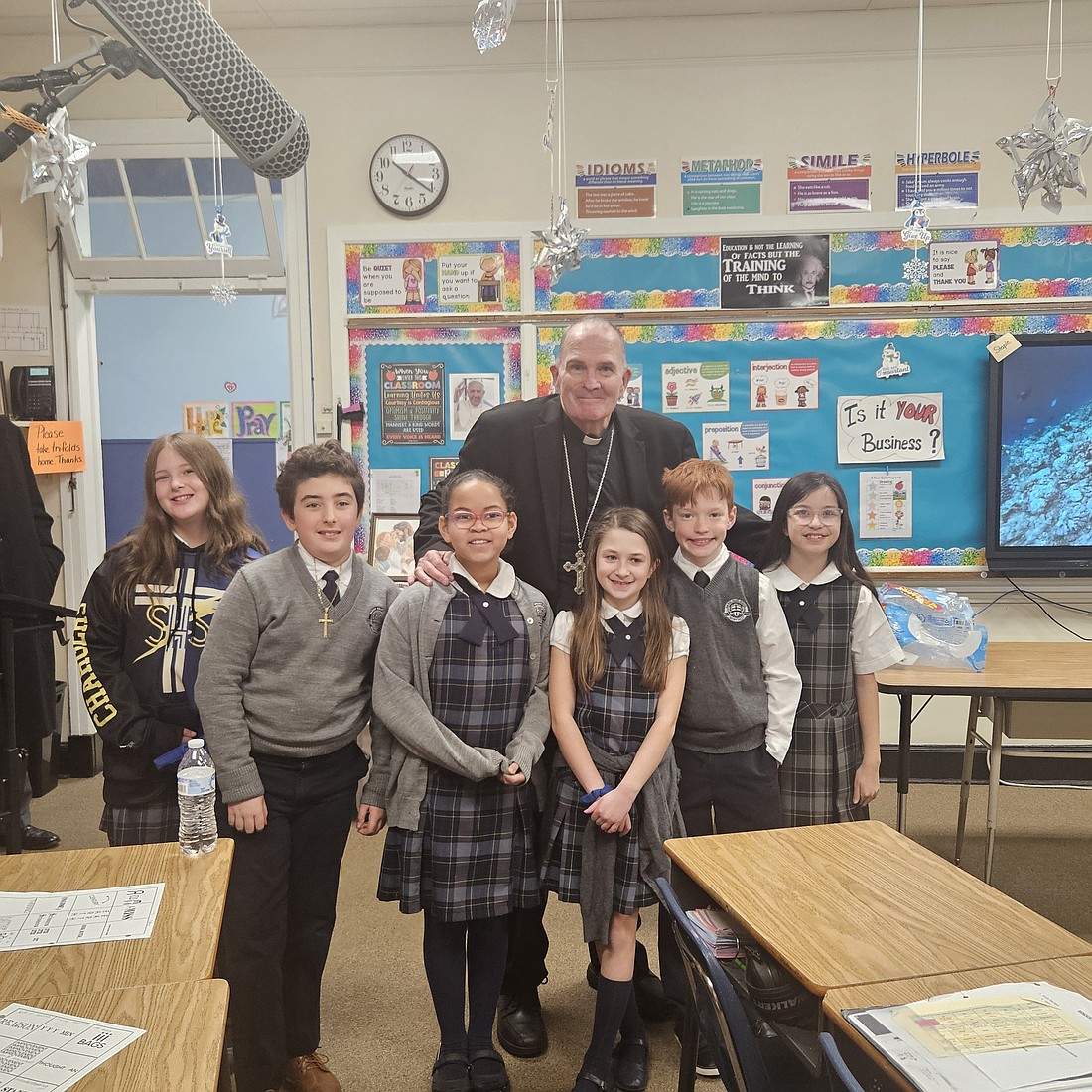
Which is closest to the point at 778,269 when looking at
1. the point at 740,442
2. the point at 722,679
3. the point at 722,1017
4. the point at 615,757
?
the point at 740,442

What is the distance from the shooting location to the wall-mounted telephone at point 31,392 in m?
3.99

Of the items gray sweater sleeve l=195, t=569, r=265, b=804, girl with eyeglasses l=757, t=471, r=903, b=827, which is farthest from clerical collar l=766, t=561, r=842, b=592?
gray sweater sleeve l=195, t=569, r=265, b=804

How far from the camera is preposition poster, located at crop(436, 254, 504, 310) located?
151 inches

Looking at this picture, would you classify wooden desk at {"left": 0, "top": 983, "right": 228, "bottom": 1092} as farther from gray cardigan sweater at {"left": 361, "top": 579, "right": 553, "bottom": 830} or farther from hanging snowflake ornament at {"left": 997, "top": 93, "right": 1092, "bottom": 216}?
hanging snowflake ornament at {"left": 997, "top": 93, "right": 1092, "bottom": 216}

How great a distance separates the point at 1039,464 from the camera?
149 inches

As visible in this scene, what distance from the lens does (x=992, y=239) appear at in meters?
3.74

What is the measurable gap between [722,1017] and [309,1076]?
44.1 inches

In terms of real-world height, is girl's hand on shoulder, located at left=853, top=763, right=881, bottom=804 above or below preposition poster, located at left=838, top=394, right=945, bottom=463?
below

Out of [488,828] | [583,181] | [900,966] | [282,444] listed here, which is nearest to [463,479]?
[488,828]

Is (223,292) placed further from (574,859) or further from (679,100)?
(574,859)

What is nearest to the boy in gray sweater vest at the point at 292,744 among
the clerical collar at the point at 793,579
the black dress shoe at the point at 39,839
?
the clerical collar at the point at 793,579

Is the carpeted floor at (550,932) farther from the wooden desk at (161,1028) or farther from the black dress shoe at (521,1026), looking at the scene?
the wooden desk at (161,1028)

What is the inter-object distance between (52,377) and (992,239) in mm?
4103

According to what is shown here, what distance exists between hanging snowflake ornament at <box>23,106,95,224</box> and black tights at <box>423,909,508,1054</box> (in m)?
1.70
